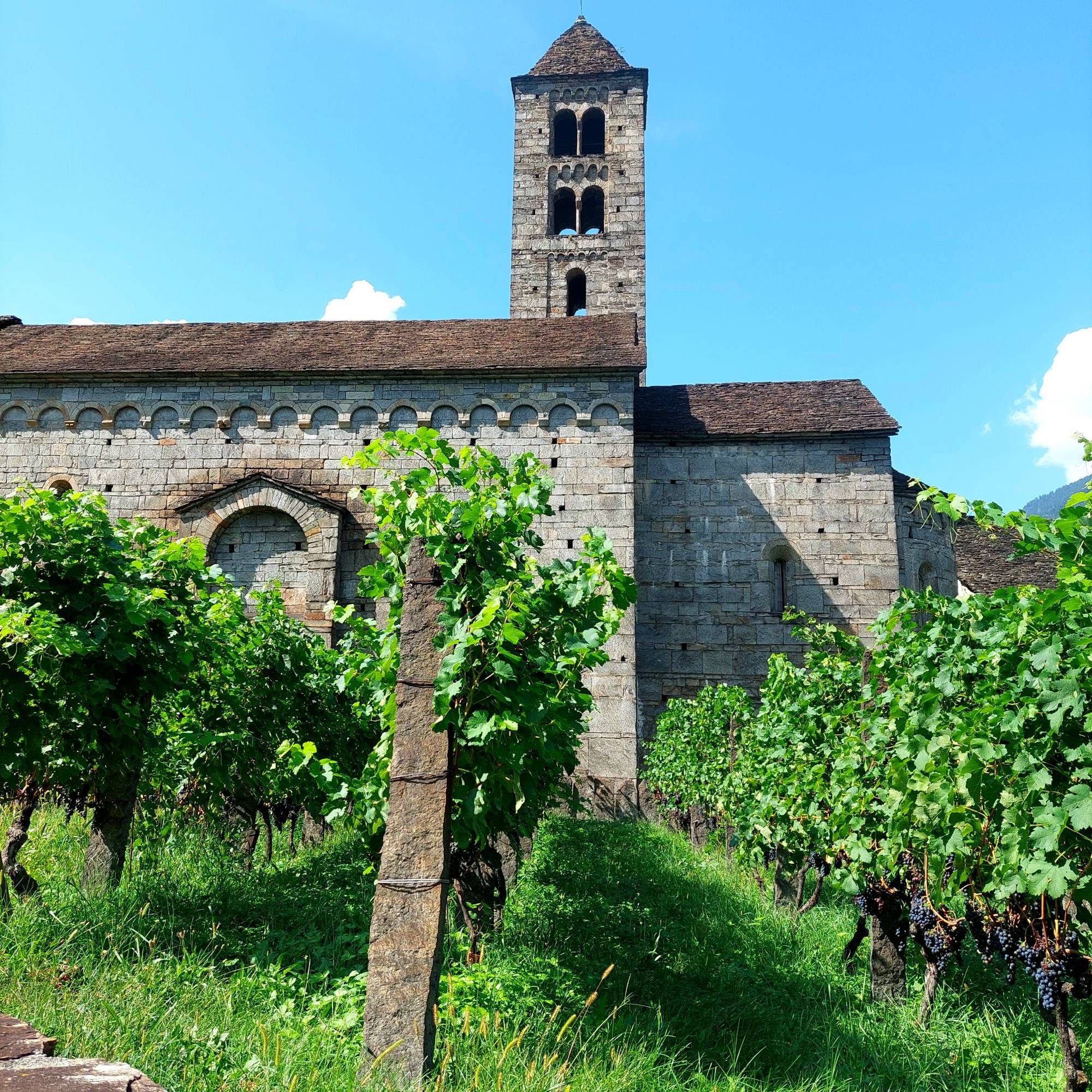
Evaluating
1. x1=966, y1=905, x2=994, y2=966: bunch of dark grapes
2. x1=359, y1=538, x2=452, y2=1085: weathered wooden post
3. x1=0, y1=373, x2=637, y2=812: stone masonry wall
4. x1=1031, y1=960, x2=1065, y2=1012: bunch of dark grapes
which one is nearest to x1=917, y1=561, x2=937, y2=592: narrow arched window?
x1=0, y1=373, x2=637, y2=812: stone masonry wall

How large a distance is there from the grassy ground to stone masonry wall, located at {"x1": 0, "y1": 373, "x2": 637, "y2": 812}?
6.60 metres

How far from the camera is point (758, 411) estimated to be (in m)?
15.4

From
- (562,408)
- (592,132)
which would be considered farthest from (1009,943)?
(592,132)

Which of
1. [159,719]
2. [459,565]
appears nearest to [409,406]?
[159,719]

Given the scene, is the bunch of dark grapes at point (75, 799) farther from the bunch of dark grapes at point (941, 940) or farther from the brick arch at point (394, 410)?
the brick arch at point (394, 410)

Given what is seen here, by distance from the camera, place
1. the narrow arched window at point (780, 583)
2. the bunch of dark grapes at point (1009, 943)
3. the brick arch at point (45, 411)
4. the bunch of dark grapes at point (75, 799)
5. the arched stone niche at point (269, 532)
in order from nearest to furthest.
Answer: the bunch of dark grapes at point (1009, 943), the bunch of dark grapes at point (75, 799), the arched stone niche at point (269, 532), the brick arch at point (45, 411), the narrow arched window at point (780, 583)

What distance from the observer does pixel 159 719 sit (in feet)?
19.2

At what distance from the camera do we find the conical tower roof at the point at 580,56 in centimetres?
2358

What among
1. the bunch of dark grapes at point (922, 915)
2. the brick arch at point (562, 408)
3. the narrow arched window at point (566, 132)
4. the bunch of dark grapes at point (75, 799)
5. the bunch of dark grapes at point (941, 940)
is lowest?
the bunch of dark grapes at point (941, 940)

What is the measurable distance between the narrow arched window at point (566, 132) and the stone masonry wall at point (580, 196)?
0.51 ft

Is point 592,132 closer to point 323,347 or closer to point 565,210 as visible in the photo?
point 565,210

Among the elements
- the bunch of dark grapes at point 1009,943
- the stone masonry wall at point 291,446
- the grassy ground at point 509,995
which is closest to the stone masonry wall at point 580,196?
the stone masonry wall at point 291,446

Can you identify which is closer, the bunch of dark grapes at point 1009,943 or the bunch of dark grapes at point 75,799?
the bunch of dark grapes at point 1009,943

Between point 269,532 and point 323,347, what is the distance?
11.3ft
